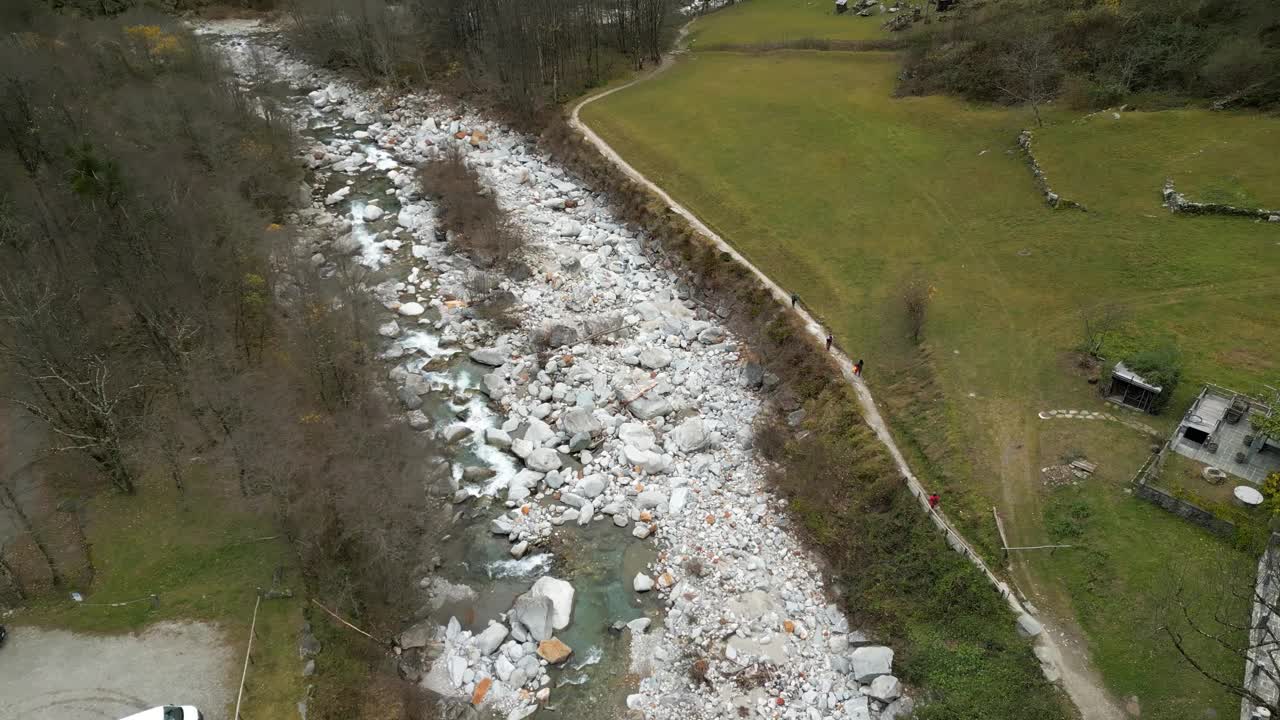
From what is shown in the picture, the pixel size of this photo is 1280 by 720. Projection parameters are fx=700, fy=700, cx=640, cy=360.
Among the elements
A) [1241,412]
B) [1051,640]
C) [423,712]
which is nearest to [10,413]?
[423,712]

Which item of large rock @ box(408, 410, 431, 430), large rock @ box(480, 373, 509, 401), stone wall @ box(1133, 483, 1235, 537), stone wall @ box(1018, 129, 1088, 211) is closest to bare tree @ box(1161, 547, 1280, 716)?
stone wall @ box(1133, 483, 1235, 537)

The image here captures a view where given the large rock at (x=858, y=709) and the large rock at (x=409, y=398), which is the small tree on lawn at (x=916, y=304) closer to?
the large rock at (x=858, y=709)

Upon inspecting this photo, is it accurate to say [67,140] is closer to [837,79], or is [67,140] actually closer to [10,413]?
[10,413]

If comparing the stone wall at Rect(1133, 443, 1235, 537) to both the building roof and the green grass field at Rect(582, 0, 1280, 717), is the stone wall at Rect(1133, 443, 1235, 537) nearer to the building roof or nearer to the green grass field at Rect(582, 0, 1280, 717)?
→ the green grass field at Rect(582, 0, 1280, 717)

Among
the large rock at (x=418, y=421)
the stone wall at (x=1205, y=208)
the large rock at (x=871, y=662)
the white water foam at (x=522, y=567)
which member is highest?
the stone wall at (x=1205, y=208)

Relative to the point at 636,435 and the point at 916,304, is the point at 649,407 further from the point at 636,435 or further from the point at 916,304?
the point at 916,304

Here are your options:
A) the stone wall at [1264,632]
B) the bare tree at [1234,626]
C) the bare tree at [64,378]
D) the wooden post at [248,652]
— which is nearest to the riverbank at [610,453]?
the bare tree at [1234,626]
